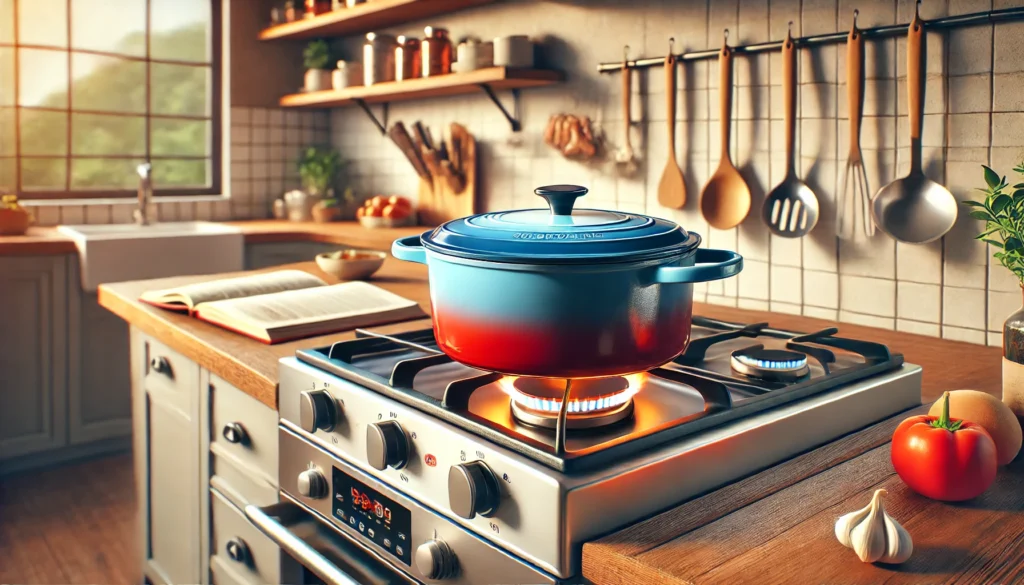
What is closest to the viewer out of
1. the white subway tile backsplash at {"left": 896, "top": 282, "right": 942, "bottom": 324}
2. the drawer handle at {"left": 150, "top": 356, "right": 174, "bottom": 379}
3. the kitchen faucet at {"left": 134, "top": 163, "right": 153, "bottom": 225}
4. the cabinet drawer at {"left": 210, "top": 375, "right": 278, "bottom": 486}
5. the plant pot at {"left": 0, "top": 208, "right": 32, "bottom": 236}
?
the cabinet drawer at {"left": 210, "top": 375, "right": 278, "bottom": 486}

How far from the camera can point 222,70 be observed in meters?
3.65

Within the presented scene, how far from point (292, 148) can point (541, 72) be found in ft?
5.58

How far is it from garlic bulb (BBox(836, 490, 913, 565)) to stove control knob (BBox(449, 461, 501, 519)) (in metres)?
0.31

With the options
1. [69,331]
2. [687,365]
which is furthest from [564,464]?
[69,331]

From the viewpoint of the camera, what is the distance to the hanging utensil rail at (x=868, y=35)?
1437 millimetres

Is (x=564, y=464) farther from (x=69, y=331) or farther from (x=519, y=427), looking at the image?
(x=69, y=331)

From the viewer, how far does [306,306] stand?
1.58m

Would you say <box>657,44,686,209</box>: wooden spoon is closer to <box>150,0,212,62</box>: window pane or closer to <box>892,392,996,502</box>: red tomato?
<box>892,392,996,502</box>: red tomato

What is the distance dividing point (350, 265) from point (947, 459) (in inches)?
59.6

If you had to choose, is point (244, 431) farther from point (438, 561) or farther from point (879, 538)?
point (879, 538)

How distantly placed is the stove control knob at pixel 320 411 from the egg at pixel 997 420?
69 cm

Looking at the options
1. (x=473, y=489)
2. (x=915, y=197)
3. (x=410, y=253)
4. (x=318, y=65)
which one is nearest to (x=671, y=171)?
(x=915, y=197)

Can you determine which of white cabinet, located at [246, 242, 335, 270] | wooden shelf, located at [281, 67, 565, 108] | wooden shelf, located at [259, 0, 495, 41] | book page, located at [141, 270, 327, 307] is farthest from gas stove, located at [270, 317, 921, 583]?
white cabinet, located at [246, 242, 335, 270]

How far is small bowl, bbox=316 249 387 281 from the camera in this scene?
6.70 feet
